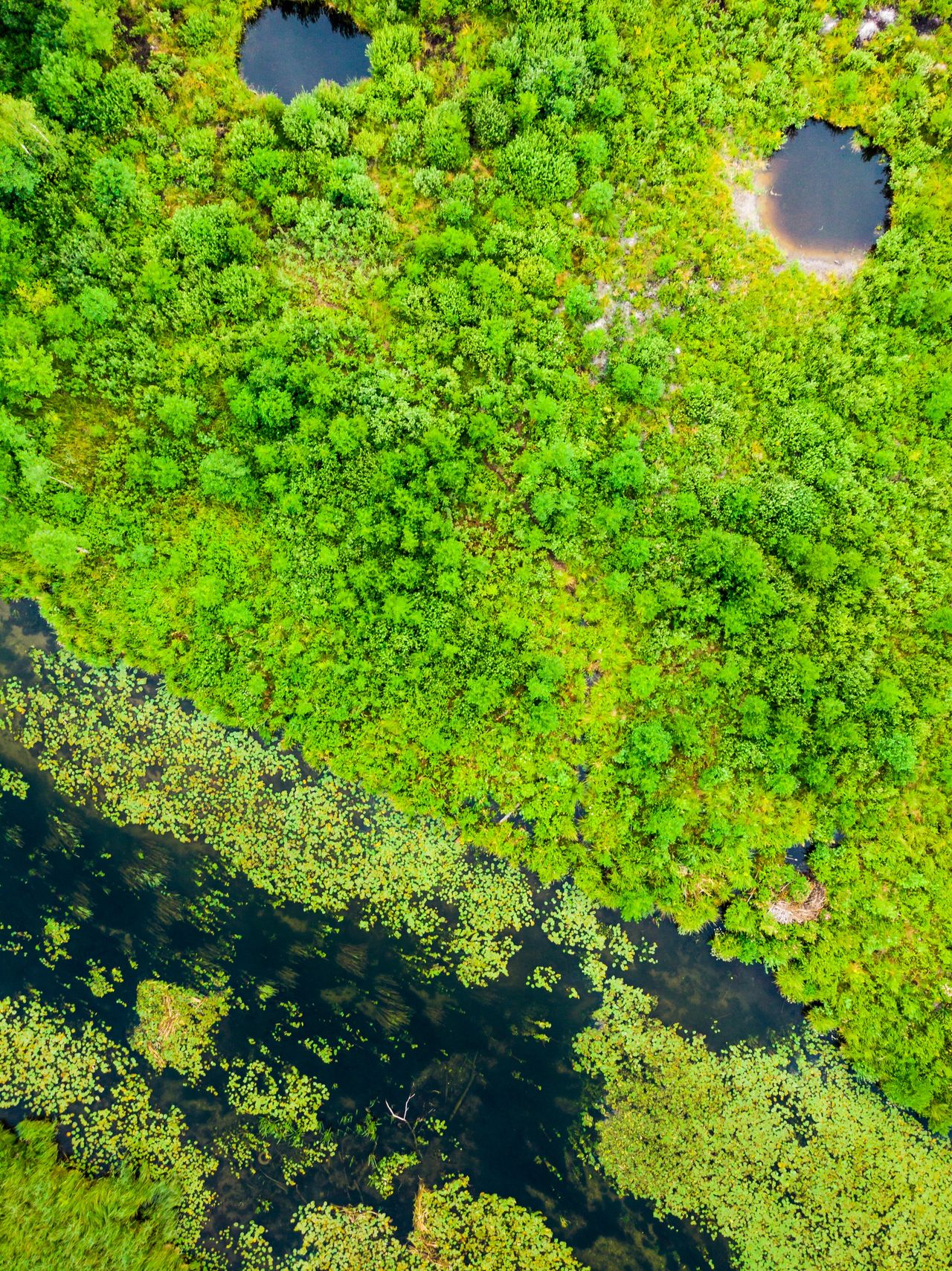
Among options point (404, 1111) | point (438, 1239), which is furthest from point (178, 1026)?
point (438, 1239)

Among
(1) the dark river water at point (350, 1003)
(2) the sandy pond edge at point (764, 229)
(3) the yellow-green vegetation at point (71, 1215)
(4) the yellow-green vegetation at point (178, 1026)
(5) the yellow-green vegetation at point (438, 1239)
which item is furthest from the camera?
(2) the sandy pond edge at point (764, 229)

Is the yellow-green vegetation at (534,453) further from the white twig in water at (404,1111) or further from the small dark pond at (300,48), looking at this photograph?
the white twig in water at (404,1111)

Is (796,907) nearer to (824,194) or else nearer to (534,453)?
(534,453)

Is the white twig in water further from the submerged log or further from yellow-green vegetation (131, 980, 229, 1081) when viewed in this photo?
the submerged log

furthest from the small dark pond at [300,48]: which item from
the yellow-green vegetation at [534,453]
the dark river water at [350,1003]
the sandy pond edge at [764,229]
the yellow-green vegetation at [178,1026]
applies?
the yellow-green vegetation at [178,1026]

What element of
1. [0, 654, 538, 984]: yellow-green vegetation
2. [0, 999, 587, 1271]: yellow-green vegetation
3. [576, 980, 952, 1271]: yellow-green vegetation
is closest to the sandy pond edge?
[0, 654, 538, 984]: yellow-green vegetation

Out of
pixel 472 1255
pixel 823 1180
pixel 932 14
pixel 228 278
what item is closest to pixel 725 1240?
pixel 823 1180
